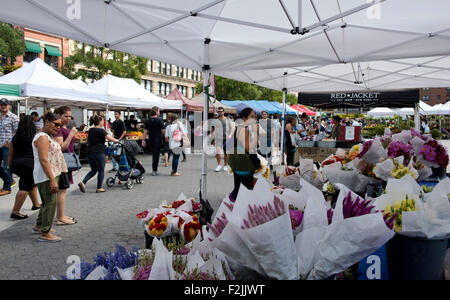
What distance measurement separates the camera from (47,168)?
4727 millimetres

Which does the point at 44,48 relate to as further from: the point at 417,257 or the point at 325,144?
the point at 417,257

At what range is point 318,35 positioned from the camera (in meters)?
5.38

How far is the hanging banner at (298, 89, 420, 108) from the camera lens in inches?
399

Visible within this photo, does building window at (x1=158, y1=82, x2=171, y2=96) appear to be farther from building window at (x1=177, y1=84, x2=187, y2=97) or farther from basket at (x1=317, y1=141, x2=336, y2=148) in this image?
basket at (x1=317, y1=141, x2=336, y2=148)

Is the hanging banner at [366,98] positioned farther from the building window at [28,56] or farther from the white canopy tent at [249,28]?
the building window at [28,56]

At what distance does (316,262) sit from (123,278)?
658 mm

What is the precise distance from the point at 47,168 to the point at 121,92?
1052 centimetres

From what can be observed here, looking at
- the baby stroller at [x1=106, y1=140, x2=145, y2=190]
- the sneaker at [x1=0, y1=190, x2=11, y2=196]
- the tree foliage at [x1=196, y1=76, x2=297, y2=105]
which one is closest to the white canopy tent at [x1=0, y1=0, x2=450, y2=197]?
the baby stroller at [x1=106, y1=140, x2=145, y2=190]

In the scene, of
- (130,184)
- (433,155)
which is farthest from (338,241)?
(130,184)

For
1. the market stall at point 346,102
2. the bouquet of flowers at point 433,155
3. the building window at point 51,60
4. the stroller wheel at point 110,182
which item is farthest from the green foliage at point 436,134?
the building window at point 51,60

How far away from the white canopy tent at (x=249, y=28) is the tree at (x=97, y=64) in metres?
23.6

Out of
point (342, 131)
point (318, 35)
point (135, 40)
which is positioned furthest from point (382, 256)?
A: point (342, 131)
